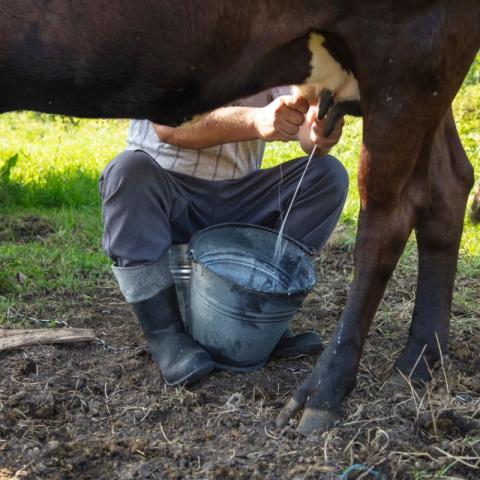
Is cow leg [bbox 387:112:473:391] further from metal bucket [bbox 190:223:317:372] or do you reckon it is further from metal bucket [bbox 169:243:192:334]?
metal bucket [bbox 169:243:192:334]

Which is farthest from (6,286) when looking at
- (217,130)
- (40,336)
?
(217,130)

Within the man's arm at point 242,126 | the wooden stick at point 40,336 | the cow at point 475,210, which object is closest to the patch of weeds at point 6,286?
the wooden stick at point 40,336

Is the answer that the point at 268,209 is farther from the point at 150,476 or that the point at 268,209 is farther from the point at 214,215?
the point at 150,476

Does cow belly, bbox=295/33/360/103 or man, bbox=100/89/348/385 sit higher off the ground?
cow belly, bbox=295/33/360/103

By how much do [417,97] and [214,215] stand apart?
3.84ft

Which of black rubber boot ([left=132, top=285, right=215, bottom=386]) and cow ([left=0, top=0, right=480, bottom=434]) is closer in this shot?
cow ([left=0, top=0, right=480, bottom=434])

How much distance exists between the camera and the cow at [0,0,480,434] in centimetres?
235

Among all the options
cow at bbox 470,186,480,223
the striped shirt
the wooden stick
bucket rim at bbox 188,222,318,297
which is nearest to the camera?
bucket rim at bbox 188,222,318,297

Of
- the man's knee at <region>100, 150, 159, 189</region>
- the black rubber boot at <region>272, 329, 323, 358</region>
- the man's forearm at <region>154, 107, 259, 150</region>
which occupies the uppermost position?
the man's forearm at <region>154, 107, 259, 150</region>

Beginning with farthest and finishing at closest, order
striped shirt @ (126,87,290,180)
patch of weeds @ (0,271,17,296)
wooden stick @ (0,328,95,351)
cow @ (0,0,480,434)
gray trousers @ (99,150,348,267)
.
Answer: patch of weeds @ (0,271,17,296) → striped shirt @ (126,87,290,180) → wooden stick @ (0,328,95,351) → gray trousers @ (99,150,348,267) → cow @ (0,0,480,434)

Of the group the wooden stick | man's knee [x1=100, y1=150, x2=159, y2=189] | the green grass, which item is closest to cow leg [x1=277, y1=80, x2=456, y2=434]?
man's knee [x1=100, y1=150, x2=159, y2=189]

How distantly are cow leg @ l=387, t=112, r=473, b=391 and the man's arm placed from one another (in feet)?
1.64

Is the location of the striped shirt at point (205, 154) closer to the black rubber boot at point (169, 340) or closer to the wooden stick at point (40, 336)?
the black rubber boot at point (169, 340)

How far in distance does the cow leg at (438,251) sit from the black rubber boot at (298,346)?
332mm
